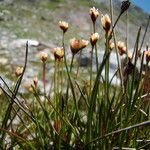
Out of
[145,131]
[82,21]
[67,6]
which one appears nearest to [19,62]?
[145,131]

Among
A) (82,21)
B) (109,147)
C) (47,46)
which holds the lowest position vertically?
(109,147)

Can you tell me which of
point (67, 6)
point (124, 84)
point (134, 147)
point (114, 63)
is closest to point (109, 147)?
point (134, 147)

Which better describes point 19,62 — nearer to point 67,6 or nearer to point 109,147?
point 109,147

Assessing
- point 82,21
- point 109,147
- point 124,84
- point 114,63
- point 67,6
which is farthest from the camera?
point 67,6

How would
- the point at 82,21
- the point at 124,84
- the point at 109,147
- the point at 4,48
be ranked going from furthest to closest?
the point at 82,21, the point at 4,48, the point at 124,84, the point at 109,147

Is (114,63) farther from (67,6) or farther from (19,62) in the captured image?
(67,6)

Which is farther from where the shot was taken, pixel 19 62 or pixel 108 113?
pixel 19 62

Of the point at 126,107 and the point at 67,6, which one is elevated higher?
the point at 67,6

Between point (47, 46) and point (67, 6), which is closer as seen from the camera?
point (47, 46)

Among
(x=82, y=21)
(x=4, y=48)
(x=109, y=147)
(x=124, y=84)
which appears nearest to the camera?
(x=109, y=147)
